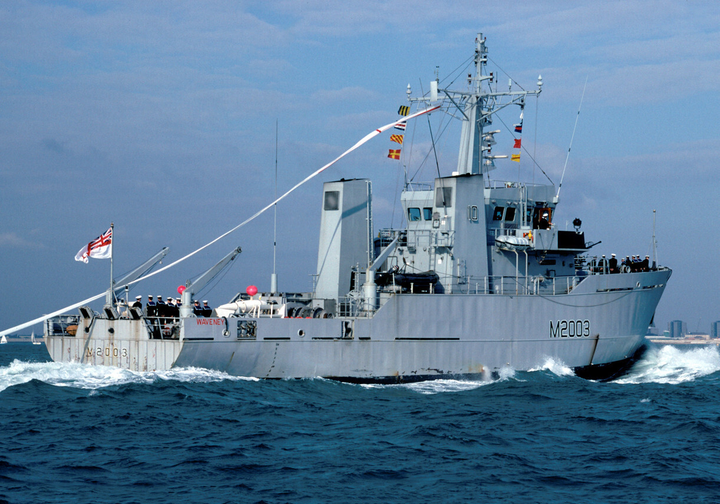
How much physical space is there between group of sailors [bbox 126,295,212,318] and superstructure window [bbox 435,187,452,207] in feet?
25.2

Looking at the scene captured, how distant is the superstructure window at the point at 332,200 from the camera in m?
23.5

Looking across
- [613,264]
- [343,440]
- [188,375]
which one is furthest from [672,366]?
[188,375]

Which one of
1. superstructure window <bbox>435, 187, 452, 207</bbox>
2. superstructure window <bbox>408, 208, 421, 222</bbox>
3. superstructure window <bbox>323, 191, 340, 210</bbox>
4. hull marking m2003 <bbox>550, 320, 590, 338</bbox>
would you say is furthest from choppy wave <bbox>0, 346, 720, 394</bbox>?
superstructure window <bbox>323, 191, 340, 210</bbox>

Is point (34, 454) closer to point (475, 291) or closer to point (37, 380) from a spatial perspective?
point (37, 380)

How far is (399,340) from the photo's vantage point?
2167 cm

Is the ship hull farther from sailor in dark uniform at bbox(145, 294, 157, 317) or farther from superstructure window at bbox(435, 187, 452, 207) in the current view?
superstructure window at bbox(435, 187, 452, 207)

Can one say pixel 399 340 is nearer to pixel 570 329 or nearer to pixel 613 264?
pixel 570 329

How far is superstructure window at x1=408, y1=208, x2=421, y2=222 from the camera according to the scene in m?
24.6

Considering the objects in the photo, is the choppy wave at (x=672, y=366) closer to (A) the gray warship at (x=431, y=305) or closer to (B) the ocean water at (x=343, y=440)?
(A) the gray warship at (x=431, y=305)

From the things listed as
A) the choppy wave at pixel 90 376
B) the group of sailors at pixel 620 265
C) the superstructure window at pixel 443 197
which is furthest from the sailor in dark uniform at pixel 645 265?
the choppy wave at pixel 90 376

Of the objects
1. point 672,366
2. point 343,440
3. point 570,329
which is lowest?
point 343,440

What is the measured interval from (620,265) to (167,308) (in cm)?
1493

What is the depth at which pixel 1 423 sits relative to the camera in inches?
592

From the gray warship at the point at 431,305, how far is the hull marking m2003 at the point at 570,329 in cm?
4
